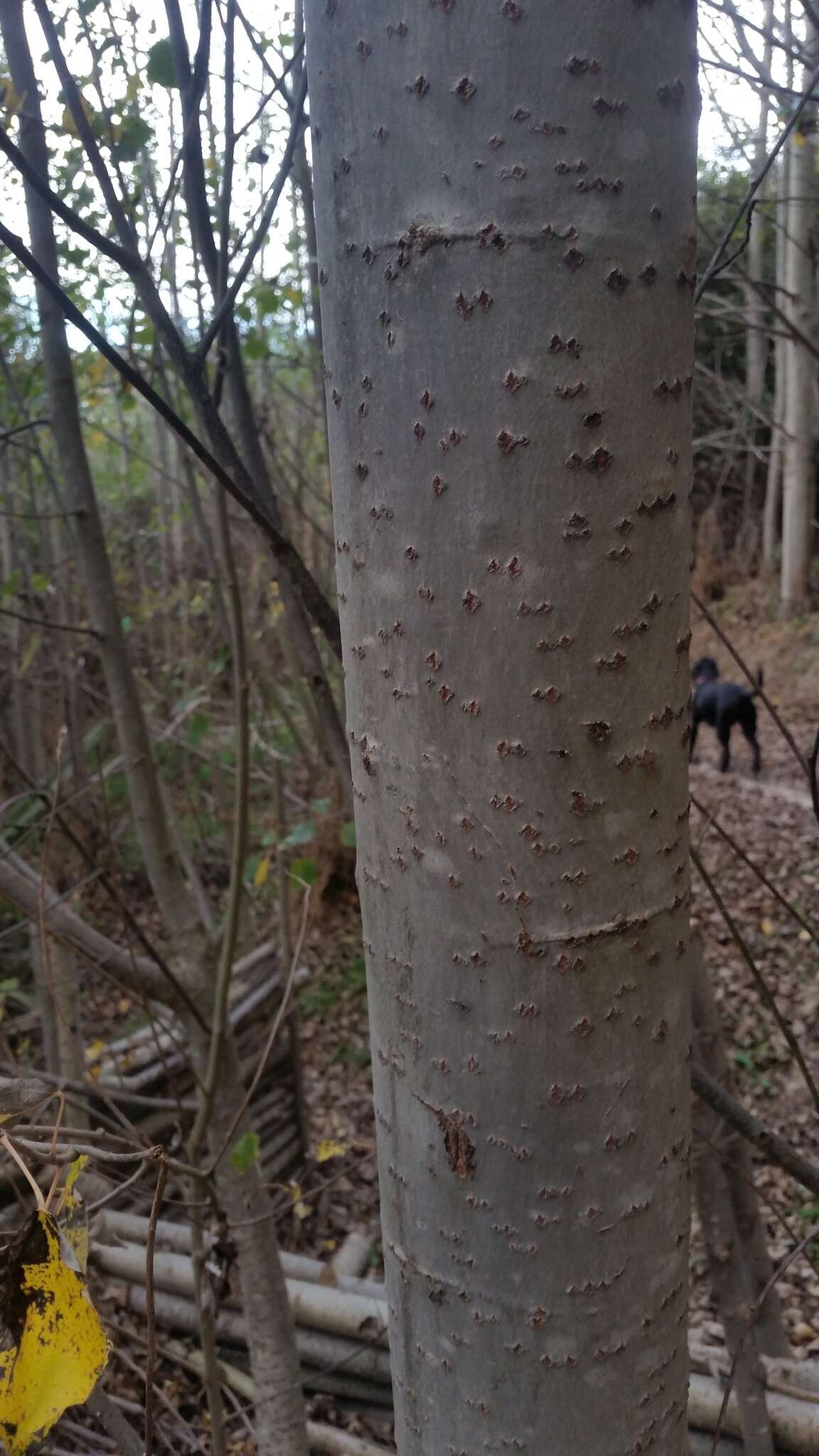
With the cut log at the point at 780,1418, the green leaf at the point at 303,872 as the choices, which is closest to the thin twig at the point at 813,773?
the green leaf at the point at 303,872

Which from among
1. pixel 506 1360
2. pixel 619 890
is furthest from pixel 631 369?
pixel 506 1360

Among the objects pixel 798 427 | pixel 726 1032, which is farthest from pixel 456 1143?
pixel 798 427

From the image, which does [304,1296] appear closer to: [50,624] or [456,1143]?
[50,624]

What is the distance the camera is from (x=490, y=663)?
0.63 m

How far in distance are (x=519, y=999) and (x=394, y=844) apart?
0.14 meters

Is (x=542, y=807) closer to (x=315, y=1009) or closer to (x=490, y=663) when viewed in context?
(x=490, y=663)

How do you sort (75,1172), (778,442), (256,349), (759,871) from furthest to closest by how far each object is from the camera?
(778,442), (256,349), (759,871), (75,1172)

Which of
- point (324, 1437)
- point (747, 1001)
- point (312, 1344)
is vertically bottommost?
point (747, 1001)

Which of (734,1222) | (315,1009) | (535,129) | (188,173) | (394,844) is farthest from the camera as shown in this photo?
(315,1009)

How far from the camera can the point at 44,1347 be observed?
63 centimetres

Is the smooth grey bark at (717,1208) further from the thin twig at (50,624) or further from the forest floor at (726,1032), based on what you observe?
the thin twig at (50,624)

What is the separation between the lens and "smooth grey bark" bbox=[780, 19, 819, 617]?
8.52m

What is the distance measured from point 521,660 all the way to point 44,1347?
1.80 feet

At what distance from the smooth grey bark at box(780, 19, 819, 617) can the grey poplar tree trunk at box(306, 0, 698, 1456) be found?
322 inches
